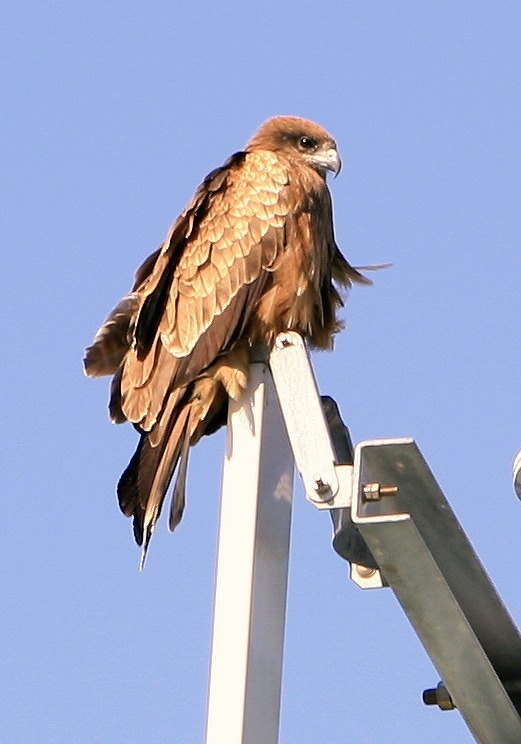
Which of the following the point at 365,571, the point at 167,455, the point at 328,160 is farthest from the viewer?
the point at 328,160

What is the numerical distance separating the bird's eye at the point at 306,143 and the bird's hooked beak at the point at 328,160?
0.04 metres

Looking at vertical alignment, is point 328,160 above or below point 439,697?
above

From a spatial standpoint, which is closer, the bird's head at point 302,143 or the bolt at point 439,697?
the bolt at point 439,697

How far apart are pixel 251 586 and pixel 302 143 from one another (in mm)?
2993

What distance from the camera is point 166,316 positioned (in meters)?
5.25

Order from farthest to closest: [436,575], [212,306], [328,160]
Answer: [328,160] → [212,306] → [436,575]

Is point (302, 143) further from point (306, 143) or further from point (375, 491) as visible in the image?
point (375, 491)

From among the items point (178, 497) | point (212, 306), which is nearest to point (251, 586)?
point (178, 497)

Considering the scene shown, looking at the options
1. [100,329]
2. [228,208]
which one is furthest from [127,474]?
[228,208]

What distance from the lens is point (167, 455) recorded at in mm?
4832

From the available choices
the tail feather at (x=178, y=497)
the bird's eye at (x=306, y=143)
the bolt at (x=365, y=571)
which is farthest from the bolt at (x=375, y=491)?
the bird's eye at (x=306, y=143)

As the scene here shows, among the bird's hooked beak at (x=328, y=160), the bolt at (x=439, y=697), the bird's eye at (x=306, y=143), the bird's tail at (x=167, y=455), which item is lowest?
the bolt at (x=439, y=697)

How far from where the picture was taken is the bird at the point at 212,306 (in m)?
4.92

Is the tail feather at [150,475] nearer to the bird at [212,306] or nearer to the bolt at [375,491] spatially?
the bird at [212,306]
